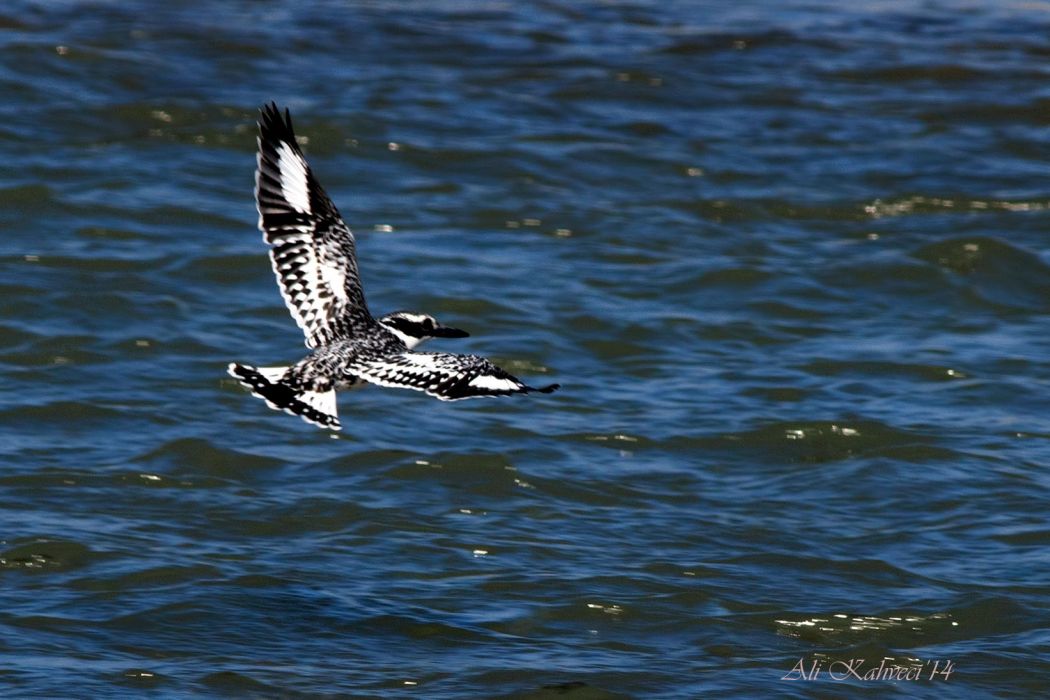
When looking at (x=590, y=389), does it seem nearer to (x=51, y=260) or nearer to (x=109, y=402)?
(x=109, y=402)

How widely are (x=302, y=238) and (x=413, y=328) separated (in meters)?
0.75

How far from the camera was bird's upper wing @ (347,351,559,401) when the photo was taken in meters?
7.32

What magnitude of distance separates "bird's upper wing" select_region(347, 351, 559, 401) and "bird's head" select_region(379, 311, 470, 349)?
78cm

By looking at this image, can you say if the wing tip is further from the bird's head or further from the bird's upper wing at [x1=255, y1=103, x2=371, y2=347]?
the bird's head

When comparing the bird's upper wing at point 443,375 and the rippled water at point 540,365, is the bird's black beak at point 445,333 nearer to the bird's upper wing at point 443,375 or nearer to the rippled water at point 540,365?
the bird's upper wing at point 443,375

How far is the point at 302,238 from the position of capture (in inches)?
352

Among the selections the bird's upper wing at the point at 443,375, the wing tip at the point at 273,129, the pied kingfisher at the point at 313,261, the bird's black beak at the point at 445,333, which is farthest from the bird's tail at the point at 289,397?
the wing tip at the point at 273,129

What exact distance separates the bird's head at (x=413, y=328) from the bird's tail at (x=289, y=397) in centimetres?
97

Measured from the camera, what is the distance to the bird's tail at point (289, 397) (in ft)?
25.0

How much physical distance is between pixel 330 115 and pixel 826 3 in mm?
8260

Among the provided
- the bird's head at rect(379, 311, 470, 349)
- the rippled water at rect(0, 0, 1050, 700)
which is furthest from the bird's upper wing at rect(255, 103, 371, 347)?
the rippled water at rect(0, 0, 1050, 700)

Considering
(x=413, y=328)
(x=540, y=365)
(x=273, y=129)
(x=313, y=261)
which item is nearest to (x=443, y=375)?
(x=413, y=328)

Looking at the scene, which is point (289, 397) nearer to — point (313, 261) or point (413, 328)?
point (413, 328)

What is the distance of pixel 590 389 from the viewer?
458 inches
